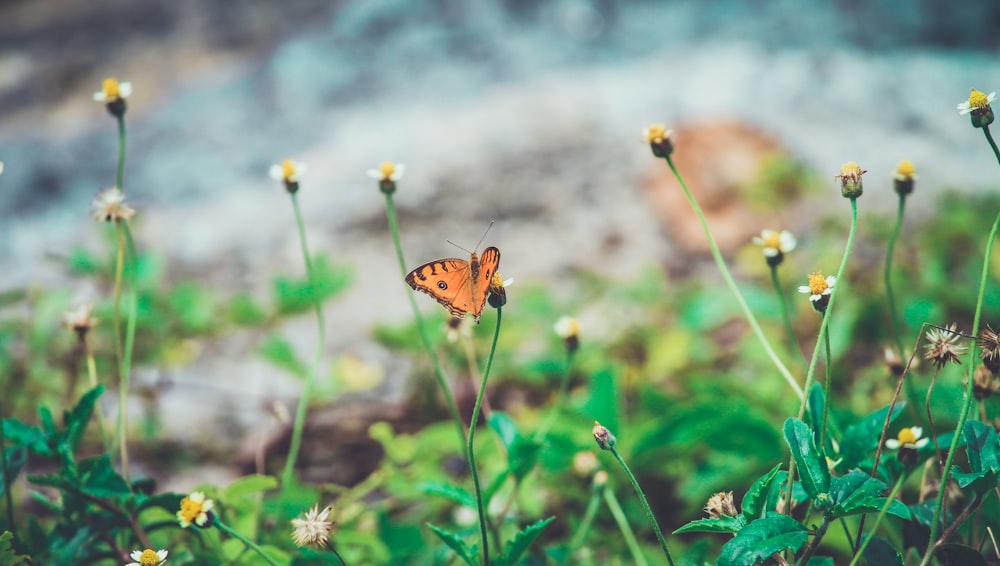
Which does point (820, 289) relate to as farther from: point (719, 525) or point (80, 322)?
point (80, 322)

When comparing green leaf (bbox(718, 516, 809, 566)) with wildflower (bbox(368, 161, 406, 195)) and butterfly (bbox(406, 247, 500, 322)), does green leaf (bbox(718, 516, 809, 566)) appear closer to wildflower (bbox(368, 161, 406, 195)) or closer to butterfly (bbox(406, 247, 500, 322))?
butterfly (bbox(406, 247, 500, 322))

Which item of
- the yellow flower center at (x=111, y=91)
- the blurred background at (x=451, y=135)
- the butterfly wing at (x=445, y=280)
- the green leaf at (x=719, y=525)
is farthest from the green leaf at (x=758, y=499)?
the blurred background at (x=451, y=135)

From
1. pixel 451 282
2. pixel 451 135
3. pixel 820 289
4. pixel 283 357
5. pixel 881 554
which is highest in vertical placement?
pixel 451 135

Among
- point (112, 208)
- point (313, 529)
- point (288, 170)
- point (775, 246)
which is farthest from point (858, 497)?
point (112, 208)

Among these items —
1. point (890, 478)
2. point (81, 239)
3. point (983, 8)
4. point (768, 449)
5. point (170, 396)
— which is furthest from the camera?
point (983, 8)

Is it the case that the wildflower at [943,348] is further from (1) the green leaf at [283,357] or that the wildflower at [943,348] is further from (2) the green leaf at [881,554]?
(1) the green leaf at [283,357]

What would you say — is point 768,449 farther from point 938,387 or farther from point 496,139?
point 496,139

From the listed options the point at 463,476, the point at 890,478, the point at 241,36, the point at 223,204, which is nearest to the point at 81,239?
the point at 223,204
